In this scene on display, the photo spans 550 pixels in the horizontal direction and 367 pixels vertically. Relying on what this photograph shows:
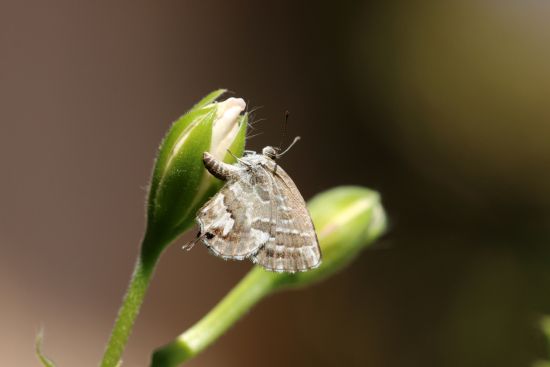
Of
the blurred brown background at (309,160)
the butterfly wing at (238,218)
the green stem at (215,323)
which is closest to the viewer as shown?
the butterfly wing at (238,218)

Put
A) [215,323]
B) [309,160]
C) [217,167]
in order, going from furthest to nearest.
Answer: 1. [309,160]
2. [215,323]
3. [217,167]

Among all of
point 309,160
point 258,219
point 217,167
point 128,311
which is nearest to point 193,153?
point 217,167

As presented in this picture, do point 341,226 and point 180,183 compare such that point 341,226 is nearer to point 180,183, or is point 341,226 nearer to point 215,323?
point 215,323

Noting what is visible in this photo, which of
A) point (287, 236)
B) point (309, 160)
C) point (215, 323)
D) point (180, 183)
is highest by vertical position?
point (180, 183)

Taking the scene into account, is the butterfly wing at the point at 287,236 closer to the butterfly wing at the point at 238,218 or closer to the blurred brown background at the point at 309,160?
the butterfly wing at the point at 238,218

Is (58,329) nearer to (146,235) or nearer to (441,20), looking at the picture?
(146,235)

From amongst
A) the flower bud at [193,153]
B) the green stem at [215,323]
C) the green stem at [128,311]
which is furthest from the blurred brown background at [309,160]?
the flower bud at [193,153]
